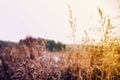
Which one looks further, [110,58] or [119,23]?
[119,23]

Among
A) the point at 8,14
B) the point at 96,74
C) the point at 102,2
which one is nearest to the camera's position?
the point at 96,74

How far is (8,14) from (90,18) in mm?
511

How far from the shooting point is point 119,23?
2.33 m

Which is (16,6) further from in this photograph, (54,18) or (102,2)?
(102,2)

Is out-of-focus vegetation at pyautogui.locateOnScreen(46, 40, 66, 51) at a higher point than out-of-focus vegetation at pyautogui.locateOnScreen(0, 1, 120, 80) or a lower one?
higher

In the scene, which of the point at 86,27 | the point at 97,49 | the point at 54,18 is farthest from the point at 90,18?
the point at 97,49

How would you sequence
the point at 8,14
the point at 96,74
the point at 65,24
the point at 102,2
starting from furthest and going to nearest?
1. the point at 102,2
2. the point at 65,24
3. the point at 8,14
4. the point at 96,74

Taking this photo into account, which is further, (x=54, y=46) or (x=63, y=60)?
(x=54, y=46)

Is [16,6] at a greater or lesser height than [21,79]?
greater

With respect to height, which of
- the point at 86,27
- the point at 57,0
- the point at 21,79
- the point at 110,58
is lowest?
the point at 21,79

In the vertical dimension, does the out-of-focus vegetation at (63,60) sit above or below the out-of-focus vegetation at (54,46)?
below

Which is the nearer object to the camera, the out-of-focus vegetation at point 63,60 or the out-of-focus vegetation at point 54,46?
the out-of-focus vegetation at point 63,60

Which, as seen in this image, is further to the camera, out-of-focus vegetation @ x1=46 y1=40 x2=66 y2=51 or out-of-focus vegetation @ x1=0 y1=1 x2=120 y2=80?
out-of-focus vegetation @ x1=46 y1=40 x2=66 y2=51

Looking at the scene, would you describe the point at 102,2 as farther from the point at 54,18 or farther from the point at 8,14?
the point at 8,14
